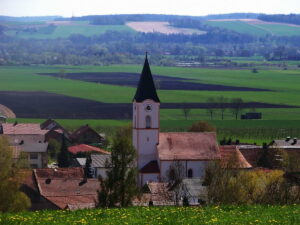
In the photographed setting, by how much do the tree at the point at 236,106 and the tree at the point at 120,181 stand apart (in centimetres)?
5749

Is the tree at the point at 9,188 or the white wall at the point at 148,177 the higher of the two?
the tree at the point at 9,188

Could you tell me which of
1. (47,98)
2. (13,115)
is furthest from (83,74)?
(13,115)

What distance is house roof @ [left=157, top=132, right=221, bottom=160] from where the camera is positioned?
47250 millimetres

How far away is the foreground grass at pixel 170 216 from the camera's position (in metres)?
18.0

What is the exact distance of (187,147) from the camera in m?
47.8

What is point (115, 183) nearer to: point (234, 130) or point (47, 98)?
point (234, 130)

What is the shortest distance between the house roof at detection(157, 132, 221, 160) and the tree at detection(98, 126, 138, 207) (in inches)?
620

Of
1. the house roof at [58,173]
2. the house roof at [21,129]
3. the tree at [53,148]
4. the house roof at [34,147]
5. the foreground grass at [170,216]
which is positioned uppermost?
the foreground grass at [170,216]

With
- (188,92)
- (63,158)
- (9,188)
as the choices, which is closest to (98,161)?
(63,158)

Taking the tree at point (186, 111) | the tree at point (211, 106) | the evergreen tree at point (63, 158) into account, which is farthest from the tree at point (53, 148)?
the tree at point (211, 106)

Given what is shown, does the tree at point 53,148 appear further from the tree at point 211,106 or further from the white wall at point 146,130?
the tree at point 211,106

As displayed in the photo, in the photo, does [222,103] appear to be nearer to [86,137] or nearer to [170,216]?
[86,137]

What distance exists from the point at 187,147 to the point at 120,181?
59.5ft

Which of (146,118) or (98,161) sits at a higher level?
(146,118)
